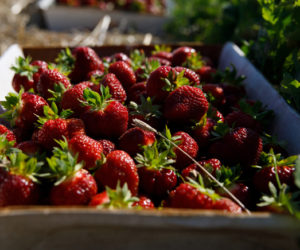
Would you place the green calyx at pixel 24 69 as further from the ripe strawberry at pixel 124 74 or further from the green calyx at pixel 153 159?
the green calyx at pixel 153 159

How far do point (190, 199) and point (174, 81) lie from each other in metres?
0.56

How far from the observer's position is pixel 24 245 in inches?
33.6

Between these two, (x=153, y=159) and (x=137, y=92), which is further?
(x=137, y=92)

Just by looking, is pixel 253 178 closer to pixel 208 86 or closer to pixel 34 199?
pixel 208 86

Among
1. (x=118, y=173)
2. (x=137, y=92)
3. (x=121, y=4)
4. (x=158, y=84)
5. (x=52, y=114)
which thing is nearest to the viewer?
(x=118, y=173)

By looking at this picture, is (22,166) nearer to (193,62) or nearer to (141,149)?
(141,149)

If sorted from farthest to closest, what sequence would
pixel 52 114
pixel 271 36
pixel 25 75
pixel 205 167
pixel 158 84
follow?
pixel 271 36 < pixel 25 75 < pixel 158 84 < pixel 52 114 < pixel 205 167

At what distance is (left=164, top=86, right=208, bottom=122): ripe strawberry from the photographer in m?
1.22

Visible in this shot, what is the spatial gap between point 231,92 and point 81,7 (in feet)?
11.0

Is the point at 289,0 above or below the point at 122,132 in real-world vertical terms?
above

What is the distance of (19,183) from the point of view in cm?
92

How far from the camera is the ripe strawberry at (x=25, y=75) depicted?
5.32ft

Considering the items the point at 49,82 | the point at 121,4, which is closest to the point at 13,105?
the point at 49,82

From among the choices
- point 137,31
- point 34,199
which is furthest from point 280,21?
point 137,31
